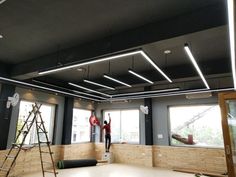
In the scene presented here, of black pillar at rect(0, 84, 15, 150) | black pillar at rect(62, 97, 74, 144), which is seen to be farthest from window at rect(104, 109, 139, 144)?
black pillar at rect(0, 84, 15, 150)

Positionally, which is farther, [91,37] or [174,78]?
[174,78]

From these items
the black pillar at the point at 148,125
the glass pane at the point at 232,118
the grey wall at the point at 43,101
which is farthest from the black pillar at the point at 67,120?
the glass pane at the point at 232,118

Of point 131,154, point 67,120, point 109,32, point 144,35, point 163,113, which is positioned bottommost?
point 131,154

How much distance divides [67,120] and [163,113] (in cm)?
436

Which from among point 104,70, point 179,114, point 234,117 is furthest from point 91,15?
point 179,114

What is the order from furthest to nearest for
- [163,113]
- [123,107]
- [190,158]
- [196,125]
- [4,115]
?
[123,107], [163,113], [196,125], [190,158], [4,115]

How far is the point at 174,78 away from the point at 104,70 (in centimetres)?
255

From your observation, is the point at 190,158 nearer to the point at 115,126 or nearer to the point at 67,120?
the point at 115,126

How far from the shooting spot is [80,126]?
32.0 feet

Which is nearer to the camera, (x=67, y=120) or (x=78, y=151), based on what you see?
(x=67, y=120)

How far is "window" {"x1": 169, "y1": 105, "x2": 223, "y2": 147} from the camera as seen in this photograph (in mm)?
7461

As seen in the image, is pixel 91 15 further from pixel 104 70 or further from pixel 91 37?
pixel 104 70

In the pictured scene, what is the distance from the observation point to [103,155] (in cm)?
Answer: 895

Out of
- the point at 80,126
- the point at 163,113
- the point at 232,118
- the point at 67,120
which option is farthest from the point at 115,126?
the point at 232,118
